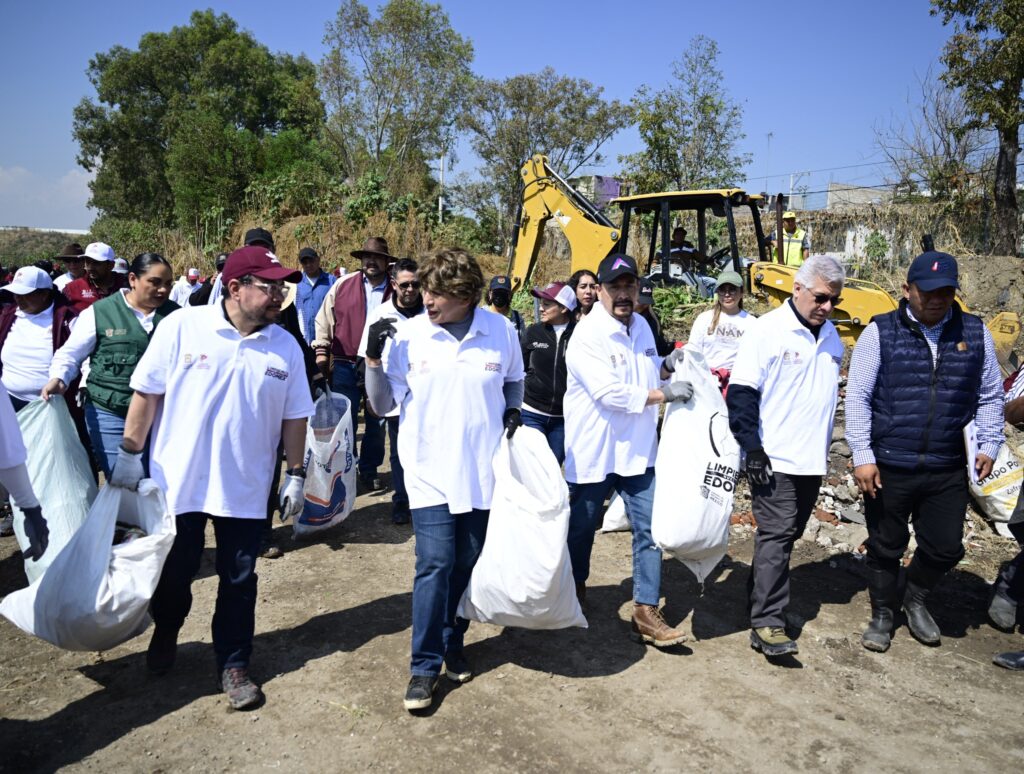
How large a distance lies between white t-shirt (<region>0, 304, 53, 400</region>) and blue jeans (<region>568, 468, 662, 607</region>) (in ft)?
11.5

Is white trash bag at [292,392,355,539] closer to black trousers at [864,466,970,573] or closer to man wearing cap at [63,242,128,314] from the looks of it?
man wearing cap at [63,242,128,314]

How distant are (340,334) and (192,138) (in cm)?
2167

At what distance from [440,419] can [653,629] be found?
64.1 inches

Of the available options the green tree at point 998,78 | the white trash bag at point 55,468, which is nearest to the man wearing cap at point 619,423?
the white trash bag at point 55,468

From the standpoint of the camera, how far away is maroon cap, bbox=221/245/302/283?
123 inches

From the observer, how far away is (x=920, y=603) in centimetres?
412

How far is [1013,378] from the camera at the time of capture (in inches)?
175

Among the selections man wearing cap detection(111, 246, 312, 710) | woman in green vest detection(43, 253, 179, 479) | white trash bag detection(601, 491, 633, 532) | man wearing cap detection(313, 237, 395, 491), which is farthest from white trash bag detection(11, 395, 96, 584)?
white trash bag detection(601, 491, 633, 532)

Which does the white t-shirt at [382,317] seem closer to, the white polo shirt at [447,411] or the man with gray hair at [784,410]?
the white polo shirt at [447,411]

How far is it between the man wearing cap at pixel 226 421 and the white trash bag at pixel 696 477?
73.2 inches

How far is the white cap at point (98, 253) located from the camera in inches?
211

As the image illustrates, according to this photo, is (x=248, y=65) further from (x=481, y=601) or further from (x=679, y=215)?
(x=481, y=601)

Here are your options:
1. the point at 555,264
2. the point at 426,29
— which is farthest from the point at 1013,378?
the point at 426,29

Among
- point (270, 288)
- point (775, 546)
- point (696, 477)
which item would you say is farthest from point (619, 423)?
point (270, 288)
